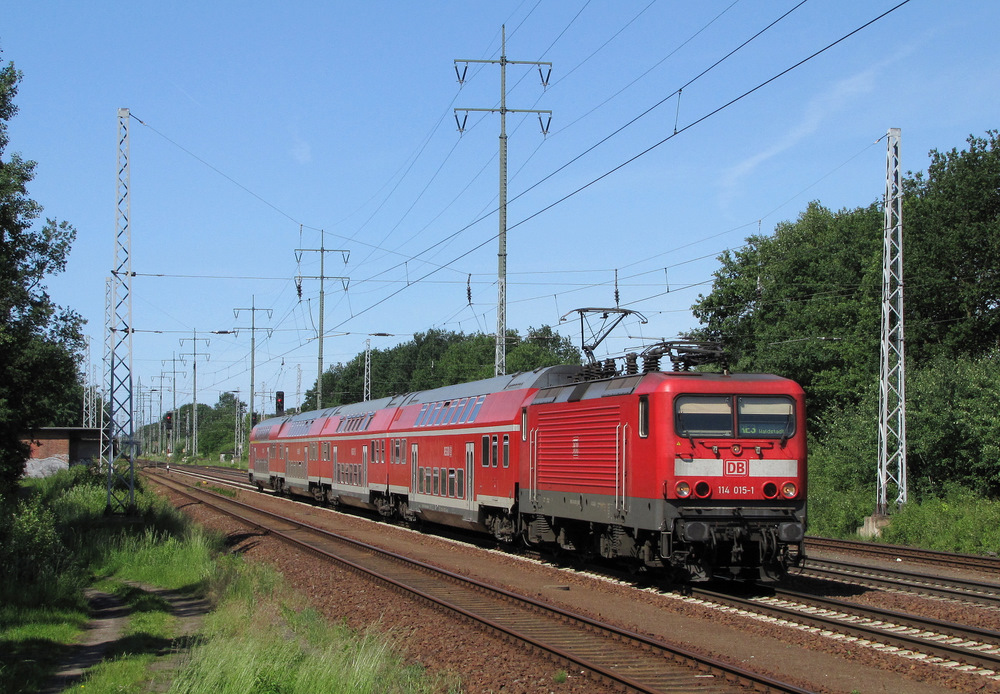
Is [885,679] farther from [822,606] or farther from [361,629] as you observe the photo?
[361,629]

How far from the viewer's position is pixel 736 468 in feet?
48.5

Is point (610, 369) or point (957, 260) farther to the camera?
point (957, 260)

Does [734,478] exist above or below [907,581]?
above

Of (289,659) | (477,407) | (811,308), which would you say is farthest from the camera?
(811,308)

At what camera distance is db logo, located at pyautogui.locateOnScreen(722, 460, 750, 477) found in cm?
1476

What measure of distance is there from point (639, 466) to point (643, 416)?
802 millimetres

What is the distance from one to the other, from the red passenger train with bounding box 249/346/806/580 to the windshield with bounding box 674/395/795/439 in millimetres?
17

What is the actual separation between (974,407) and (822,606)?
51.4 feet

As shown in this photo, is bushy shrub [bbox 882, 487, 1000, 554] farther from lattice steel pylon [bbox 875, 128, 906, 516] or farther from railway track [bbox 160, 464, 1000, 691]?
railway track [bbox 160, 464, 1000, 691]

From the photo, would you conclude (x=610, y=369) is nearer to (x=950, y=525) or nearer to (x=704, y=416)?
(x=704, y=416)

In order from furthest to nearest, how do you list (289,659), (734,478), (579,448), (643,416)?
(579,448) → (643,416) → (734,478) → (289,659)

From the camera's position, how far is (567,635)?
12.2 meters

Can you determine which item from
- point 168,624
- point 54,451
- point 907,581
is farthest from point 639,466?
point 54,451

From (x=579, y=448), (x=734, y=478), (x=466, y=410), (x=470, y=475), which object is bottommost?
(x=470, y=475)
